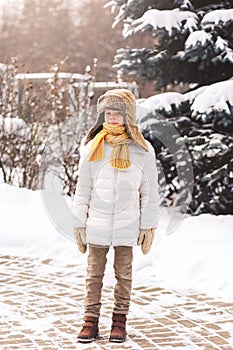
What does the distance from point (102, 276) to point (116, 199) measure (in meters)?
0.52

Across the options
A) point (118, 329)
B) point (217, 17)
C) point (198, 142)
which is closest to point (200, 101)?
point (198, 142)

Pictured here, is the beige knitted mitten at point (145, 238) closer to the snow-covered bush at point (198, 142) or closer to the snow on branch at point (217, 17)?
the snow-covered bush at point (198, 142)

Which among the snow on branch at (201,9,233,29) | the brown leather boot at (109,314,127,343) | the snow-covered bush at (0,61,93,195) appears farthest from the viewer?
the snow-covered bush at (0,61,93,195)

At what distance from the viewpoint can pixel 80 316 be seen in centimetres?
504

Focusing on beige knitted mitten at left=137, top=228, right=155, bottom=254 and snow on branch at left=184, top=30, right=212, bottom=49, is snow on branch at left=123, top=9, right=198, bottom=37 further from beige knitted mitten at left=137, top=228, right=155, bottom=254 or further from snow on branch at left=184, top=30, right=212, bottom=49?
beige knitted mitten at left=137, top=228, right=155, bottom=254

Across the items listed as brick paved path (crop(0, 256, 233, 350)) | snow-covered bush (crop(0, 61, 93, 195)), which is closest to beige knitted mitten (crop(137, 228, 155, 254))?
brick paved path (crop(0, 256, 233, 350))

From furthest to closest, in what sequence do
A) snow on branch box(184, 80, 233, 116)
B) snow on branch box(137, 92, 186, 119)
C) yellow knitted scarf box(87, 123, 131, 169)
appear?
snow on branch box(137, 92, 186, 119), snow on branch box(184, 80, 233, 116), yellow knitted scarf box(87, 123, 131, 169)

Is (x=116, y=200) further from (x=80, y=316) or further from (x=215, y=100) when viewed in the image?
(x=215, y=100)

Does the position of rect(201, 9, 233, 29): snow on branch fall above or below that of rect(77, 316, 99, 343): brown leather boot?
above

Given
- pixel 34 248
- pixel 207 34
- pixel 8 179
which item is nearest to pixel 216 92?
pixel 207 34

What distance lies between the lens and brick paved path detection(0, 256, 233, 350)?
449 cm

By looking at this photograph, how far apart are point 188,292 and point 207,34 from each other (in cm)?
331

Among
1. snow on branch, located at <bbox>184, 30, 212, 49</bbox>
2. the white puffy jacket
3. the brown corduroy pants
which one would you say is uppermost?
snow on branch, located at <bbox>184, 30, 212, 49</bbox>

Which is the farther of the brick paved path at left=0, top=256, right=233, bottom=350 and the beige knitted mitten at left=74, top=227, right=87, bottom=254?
the brick paved path at left=0, top=256, right=233, bottom=350
